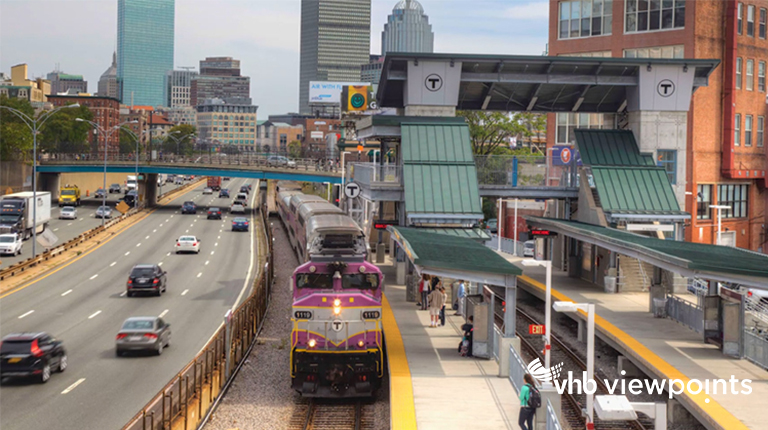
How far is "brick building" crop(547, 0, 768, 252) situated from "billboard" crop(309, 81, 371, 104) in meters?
126

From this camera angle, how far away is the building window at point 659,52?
56625 mm

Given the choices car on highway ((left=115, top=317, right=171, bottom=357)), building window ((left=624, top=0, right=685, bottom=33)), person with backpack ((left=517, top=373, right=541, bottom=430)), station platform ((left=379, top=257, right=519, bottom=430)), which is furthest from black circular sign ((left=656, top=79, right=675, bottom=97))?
person with backpack ((left=517, top=373, right=541, bottom=430))

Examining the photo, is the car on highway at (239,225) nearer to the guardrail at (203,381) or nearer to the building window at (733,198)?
the building window at (733,198)

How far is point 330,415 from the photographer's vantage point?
2402 cm

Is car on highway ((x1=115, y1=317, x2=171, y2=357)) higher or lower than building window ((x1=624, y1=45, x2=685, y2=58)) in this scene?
lower

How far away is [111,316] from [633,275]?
26.0 m

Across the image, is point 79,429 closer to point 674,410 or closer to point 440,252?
point 440,252

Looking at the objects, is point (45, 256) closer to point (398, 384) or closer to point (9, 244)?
point (9, 244)

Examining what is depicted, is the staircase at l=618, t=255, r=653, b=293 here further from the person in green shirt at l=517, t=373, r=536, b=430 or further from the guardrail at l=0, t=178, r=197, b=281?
the guardrail at l=0, t=178, r=197, b=281

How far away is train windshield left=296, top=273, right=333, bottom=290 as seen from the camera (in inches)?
969

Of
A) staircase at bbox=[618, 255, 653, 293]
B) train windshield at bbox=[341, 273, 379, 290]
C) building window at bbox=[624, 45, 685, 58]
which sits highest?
building window at bbox=[624, 45, 685, 58]

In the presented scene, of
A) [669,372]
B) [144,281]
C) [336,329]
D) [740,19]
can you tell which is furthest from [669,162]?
[144,281]

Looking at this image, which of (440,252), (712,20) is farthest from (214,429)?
(712,20)

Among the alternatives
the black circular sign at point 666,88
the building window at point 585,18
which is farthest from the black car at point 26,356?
the building window at point 585,18
